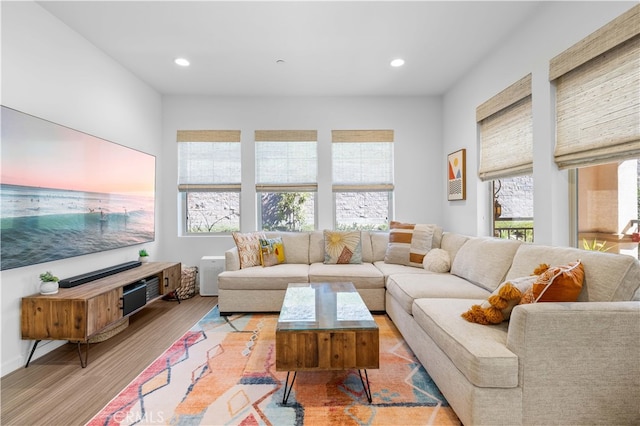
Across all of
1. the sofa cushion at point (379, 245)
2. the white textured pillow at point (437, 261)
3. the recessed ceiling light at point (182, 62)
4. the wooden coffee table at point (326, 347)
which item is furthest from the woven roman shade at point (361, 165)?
the wooden coffee table at point (326, 347)

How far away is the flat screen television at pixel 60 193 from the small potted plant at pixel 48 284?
5.5 inches

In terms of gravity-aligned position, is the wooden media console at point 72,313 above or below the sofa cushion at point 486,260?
below

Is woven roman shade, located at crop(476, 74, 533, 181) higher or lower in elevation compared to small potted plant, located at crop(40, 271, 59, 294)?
higher

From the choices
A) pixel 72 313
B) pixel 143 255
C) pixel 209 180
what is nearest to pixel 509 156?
pixel 209 180

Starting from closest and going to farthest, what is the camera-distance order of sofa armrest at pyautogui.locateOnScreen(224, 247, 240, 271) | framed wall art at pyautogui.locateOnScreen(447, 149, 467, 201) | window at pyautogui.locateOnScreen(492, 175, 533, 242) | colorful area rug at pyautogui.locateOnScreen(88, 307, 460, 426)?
1. colorful area rug at pyautogui.locateOnScreen(88, 307, 460, 426)
2. window at pyautogui.locateOnScreen(492, 175, 533, 242)
3. sofa armrest at pyautogui.locateOnScreen(224, 247, 240, 271)
4. framed wall art at pyautogui.locateOnScreen(447, 149, 467, 201)

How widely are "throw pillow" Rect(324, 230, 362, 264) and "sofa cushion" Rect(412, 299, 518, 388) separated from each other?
67.3 inches

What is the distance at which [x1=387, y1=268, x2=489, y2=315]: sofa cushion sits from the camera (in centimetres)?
242

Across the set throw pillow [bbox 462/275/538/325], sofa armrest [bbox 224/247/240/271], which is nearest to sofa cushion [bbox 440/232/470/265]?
throw pillow [bbox 462/275/538/325]

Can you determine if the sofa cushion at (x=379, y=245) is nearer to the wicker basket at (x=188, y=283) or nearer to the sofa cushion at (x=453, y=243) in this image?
the sofa cushion at (x=453, y=243)

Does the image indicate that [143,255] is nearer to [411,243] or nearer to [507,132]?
[411,243]

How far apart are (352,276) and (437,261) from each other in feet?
3.17

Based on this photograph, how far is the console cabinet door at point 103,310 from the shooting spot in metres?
2.25

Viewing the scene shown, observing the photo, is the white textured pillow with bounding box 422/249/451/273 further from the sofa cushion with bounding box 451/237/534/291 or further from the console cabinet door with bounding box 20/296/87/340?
the console cabinet door with bounding box 20/296/87/340

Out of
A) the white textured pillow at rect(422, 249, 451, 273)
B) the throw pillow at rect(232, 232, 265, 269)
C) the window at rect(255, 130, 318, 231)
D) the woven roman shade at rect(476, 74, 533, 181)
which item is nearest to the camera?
the woven roman shade at rect(476, 74, 533, 181)
